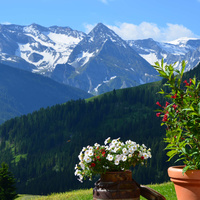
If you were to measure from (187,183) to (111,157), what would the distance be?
1.96 m

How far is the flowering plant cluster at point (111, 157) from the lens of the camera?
8.50 m

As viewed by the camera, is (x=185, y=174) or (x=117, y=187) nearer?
(x=117, y=187)

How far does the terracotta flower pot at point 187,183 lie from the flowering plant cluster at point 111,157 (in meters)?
0.84

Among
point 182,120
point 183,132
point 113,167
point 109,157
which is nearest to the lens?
point 109,157

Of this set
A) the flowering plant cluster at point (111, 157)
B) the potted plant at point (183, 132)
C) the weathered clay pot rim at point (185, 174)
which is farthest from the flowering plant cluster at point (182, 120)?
the flowering plant cluster at point (111, 157)

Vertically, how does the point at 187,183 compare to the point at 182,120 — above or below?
below

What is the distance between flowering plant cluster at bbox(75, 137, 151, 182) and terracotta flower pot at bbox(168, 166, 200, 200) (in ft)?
2.76

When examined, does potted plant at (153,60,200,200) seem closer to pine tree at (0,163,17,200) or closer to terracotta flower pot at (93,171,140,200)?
terracotta flower pot at (93,171,140,200)

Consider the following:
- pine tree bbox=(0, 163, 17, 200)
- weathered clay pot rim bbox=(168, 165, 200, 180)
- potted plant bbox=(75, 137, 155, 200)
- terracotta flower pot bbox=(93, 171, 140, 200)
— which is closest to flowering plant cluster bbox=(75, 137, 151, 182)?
potted plant bbox=(75, 137, 155, 200)

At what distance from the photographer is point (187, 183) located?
28.3 feet

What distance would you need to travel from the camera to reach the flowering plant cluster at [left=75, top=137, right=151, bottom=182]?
335 inches

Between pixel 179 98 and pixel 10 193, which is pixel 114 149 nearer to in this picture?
pixel 179 98

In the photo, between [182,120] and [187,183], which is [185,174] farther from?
[182,120]

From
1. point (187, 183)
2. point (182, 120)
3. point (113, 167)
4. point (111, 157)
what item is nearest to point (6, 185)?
point (113, 167)
